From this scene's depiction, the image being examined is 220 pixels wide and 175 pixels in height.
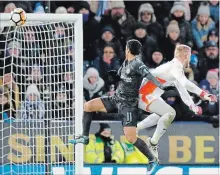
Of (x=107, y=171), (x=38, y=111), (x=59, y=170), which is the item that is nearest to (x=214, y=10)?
(x=107, y=171)

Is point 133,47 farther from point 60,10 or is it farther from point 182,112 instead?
point 60,10

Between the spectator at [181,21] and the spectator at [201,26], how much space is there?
4.0 inches

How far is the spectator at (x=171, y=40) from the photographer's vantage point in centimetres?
1345

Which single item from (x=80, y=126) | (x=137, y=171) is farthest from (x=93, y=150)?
(x=80, y=126)

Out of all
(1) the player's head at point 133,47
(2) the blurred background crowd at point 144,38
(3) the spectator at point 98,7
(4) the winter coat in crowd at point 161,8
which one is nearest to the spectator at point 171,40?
(2) the blurred background crowd at point 144,38

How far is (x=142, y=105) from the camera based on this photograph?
392 inches

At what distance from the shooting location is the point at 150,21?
13.5 meters

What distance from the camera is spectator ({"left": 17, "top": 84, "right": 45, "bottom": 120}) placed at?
11617 mm

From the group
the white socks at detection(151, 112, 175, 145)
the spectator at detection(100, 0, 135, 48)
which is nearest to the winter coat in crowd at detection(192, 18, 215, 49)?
the spectator at detection(100, 0, 135, 48)

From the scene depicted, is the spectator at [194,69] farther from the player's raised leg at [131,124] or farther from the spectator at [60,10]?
the player's raised leg at [131,124]

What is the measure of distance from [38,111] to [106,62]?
1.88 m

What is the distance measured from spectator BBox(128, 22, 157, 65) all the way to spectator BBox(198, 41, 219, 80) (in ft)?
2.42

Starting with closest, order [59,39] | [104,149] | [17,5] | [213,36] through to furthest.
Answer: [59,39], [104,149], [17,5], [213,36]

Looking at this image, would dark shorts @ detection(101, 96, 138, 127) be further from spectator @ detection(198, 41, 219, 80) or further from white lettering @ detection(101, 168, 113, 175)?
spectator @ detection(198, 41, 219, 80)
